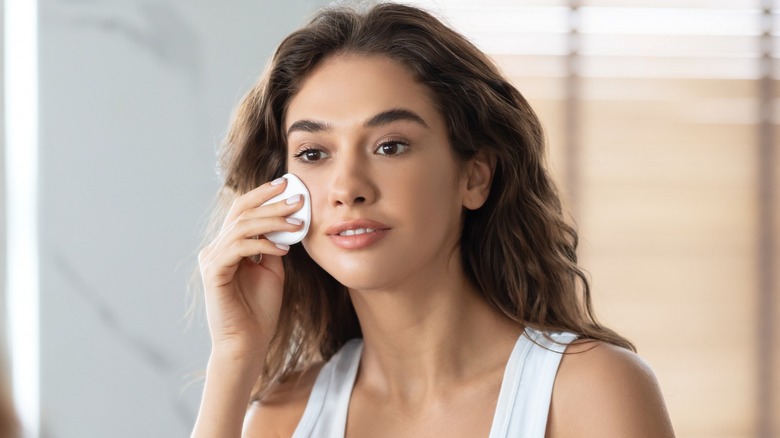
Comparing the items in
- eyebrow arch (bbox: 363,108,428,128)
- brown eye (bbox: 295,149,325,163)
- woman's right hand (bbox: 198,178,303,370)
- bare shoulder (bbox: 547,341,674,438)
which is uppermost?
eyebrow arch (bbox: 363,108,428,128)

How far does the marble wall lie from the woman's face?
18.9 inches

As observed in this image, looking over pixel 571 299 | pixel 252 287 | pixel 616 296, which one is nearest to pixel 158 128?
pixel 252 287

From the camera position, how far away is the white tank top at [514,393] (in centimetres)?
110

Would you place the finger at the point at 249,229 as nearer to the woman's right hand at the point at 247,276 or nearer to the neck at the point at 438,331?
the woman's right hand at the point at 247,276

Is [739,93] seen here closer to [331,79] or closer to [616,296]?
[616,296]

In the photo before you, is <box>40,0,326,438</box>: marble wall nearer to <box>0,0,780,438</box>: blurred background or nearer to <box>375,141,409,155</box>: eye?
<box>0,0,780,438</box>: blurred background

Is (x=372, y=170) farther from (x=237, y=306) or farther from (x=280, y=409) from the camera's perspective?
(x=280, y=409)

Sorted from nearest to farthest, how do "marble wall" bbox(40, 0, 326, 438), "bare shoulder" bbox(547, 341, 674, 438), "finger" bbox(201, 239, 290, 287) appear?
"bare shoulder" bbox(547, 341, 674, 438) < "finger" bbox(201, 239, 290, 287) < "marble wall" bbox(40, 0, 326, 438)

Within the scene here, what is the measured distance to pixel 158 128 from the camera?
1.57 m

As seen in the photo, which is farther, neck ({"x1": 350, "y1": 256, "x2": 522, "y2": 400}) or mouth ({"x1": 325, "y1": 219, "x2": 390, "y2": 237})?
neck ({"x1": 350, "y1": 256, "x2": 522, "y2": 400})

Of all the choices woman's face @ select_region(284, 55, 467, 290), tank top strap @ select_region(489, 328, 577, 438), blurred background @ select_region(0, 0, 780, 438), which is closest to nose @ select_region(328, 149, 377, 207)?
woman's face @ select_region(284, 55, 467, 290)

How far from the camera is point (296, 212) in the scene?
3.67 ft

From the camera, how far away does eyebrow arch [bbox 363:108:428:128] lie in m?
1.08

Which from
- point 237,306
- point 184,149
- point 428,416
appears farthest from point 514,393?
point 184,149
